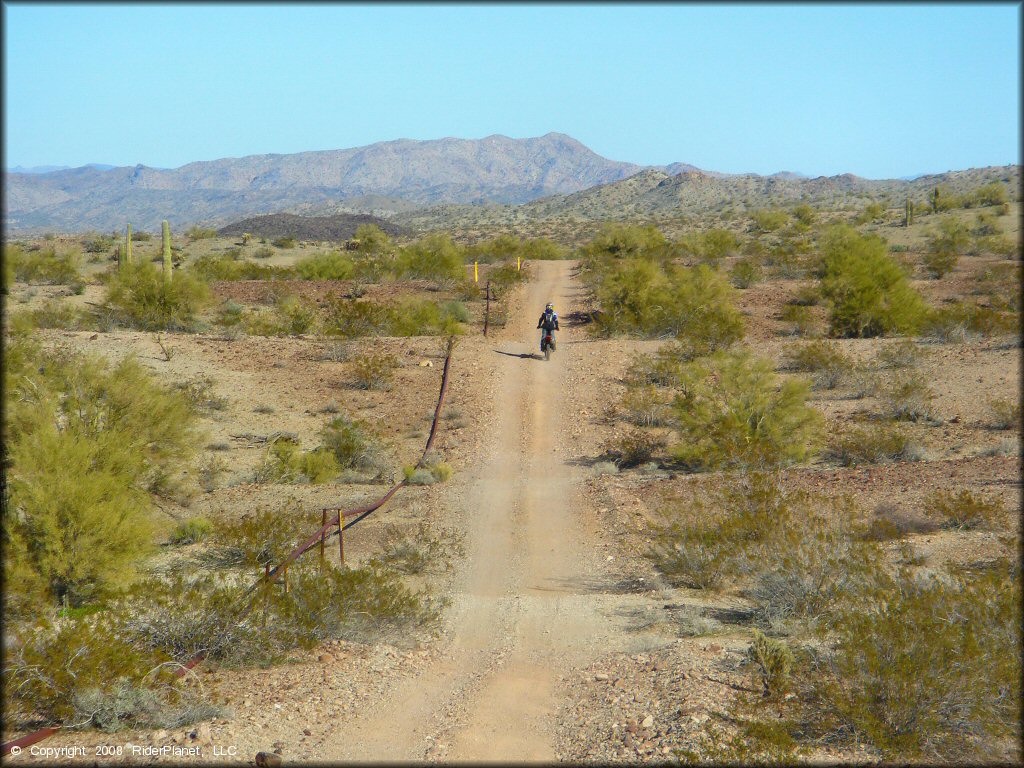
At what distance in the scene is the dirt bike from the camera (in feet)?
77.9

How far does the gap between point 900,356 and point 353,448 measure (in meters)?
15.1

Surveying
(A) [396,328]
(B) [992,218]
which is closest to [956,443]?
(A) [396,328]

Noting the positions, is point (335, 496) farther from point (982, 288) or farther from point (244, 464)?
point (982, 288)

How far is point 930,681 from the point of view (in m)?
6.39

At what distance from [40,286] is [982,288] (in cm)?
3823

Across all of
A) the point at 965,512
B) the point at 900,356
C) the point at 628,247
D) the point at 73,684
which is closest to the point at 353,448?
the point at 73,684

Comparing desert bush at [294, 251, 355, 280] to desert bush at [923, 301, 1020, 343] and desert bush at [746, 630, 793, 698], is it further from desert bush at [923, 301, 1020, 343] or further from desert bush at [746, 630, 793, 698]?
desert bush at [746, 630, 793, 698]

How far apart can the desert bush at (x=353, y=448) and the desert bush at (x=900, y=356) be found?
46.5 ft

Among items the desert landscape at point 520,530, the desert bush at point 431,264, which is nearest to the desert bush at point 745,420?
the desert landscape at point 520,530

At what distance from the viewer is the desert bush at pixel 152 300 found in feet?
90.1

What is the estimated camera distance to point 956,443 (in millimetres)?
16266

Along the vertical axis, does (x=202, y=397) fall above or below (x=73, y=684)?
above

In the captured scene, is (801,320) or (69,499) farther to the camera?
(801,320)

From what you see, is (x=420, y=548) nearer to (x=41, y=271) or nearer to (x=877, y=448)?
(x=877, y=448)
